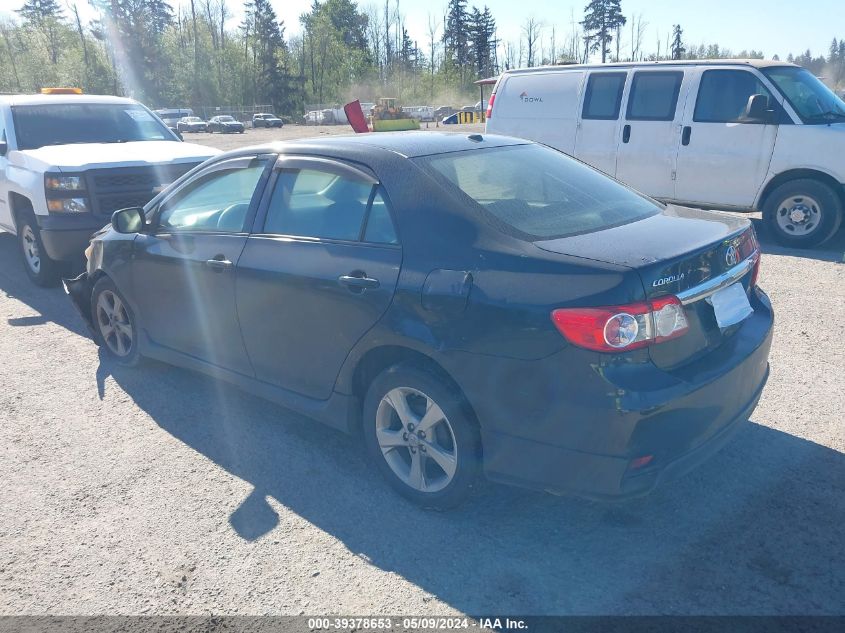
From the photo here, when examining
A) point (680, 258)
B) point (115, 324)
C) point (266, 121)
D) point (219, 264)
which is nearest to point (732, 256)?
point (680, 258)

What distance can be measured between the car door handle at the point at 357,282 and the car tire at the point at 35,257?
16.8 feet

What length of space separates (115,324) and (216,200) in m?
1.50

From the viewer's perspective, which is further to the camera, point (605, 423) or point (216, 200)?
point (216, 200)

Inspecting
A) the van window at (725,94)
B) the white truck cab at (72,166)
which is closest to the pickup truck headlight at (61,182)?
the white truck cab at (72,166)

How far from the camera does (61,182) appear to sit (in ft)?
22.5

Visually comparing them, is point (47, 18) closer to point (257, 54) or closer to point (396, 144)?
point (257, 54)

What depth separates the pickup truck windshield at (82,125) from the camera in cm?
797

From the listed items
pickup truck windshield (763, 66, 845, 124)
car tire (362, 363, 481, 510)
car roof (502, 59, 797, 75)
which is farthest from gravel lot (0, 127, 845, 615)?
car roof (502, 59, 797, 75)

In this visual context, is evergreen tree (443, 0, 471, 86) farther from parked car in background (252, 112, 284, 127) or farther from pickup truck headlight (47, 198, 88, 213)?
pickup truck headlight (47, 198, 88, 213)

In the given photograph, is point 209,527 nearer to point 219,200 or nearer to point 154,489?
point 154,489

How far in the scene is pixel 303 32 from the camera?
95.4 meters

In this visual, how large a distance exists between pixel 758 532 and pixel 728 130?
6.61m

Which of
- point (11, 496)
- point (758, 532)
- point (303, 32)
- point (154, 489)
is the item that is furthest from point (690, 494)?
point (303, 32)

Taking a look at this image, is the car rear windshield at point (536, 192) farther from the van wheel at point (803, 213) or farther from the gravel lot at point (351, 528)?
the van wheel at point (803, 213)
